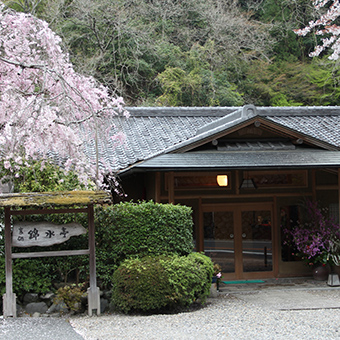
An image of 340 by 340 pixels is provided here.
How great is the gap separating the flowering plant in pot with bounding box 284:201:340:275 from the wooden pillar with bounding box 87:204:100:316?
Result: 5.64 meters

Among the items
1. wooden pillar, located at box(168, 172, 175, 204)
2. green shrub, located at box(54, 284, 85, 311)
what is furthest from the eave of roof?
green shrub, located at box(54, 284, 85, 311)

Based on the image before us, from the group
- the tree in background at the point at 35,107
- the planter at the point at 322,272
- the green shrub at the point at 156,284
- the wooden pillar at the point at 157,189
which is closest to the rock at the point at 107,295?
the green shrub at the point at 156,284

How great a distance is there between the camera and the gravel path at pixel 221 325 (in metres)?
6.38

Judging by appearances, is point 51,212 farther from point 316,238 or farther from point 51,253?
point 316,238

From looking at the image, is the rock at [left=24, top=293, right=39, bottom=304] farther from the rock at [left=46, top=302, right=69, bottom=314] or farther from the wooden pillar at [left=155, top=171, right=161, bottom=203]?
the wooden pillar at [left=155, top=171, right=161, bottom=203]

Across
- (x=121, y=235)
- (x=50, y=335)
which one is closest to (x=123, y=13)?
(x=121, y=235)

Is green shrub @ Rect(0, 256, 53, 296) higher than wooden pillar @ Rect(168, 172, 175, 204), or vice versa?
wooden pillar @ Rect(168, 172, 175, 204)

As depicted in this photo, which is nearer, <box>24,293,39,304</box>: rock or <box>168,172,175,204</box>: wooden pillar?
<box>24,293,39,304</box>: rock

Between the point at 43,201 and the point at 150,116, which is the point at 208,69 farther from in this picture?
the point at 43,201

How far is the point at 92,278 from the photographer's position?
8.00 m

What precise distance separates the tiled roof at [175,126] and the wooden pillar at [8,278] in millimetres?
3313

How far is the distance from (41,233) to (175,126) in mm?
7244

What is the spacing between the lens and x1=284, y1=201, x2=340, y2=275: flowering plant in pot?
1120 centimetres

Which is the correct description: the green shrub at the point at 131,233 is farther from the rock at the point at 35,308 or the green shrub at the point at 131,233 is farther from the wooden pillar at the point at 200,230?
the wooden pillar at the point at 200,230
